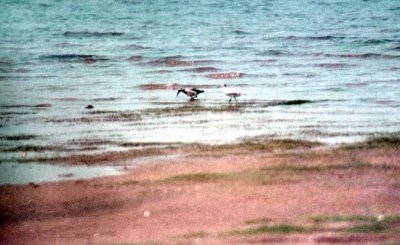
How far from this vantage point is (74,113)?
7996mm

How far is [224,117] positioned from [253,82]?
249 cm

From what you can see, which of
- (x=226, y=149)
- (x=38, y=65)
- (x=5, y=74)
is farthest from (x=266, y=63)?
(x=226, y=149)

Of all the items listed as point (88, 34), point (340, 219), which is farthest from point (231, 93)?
point (88, 34)

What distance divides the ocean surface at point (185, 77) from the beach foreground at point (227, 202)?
0.79 metres

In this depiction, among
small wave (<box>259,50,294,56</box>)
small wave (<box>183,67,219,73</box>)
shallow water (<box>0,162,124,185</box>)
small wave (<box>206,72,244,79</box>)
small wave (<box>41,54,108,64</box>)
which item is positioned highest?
shallow water (<box>0,162,124,185</box>)

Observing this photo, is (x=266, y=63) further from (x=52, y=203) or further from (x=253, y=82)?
(x=52, y=203)

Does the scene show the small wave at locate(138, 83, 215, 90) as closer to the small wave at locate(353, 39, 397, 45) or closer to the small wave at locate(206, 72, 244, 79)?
the small wave at locate(206, 72, 244, 79)

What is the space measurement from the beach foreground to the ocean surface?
79 centimetres

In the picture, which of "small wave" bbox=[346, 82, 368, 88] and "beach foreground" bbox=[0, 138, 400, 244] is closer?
"beach foreground" bbox=[0, 138, 400, 244]

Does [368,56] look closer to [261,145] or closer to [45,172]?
[261,145]

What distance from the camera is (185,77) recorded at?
35.4 feet

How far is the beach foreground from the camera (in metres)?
4.34

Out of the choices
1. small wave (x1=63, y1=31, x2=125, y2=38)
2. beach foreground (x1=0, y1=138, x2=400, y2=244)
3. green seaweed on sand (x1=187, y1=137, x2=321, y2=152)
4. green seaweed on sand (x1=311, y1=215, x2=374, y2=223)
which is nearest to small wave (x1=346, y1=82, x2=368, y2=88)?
green seaweed on sand (x1=187, y1=137, x2=321, y2=152)

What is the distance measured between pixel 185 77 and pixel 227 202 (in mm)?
6041
